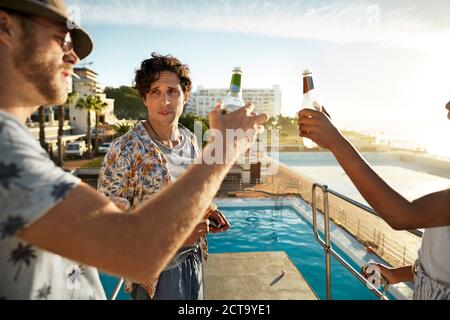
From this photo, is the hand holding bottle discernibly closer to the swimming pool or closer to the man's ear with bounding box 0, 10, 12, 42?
the man's ear with bounding box 0, 10, 12, 42

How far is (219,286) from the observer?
5809mm

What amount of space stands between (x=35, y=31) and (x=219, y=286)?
18.2 ft

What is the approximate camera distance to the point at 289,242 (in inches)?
456

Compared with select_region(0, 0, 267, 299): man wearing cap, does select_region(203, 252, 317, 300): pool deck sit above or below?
below

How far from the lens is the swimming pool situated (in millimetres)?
8602

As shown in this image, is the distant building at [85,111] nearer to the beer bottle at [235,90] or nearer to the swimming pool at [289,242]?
the swimming pool at [289,242]

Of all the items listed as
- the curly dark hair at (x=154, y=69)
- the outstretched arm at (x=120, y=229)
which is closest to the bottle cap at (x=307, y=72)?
the curly dark hair at (x=154, y=69)

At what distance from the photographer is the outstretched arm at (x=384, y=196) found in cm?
114

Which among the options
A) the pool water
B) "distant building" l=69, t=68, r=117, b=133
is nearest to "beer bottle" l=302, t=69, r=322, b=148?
the pool water

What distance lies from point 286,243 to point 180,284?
1011 cm

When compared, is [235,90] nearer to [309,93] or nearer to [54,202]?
[309,93]

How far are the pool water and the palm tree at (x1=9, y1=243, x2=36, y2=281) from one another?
852 cm

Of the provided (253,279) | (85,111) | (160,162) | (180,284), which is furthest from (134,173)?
(85,111)
